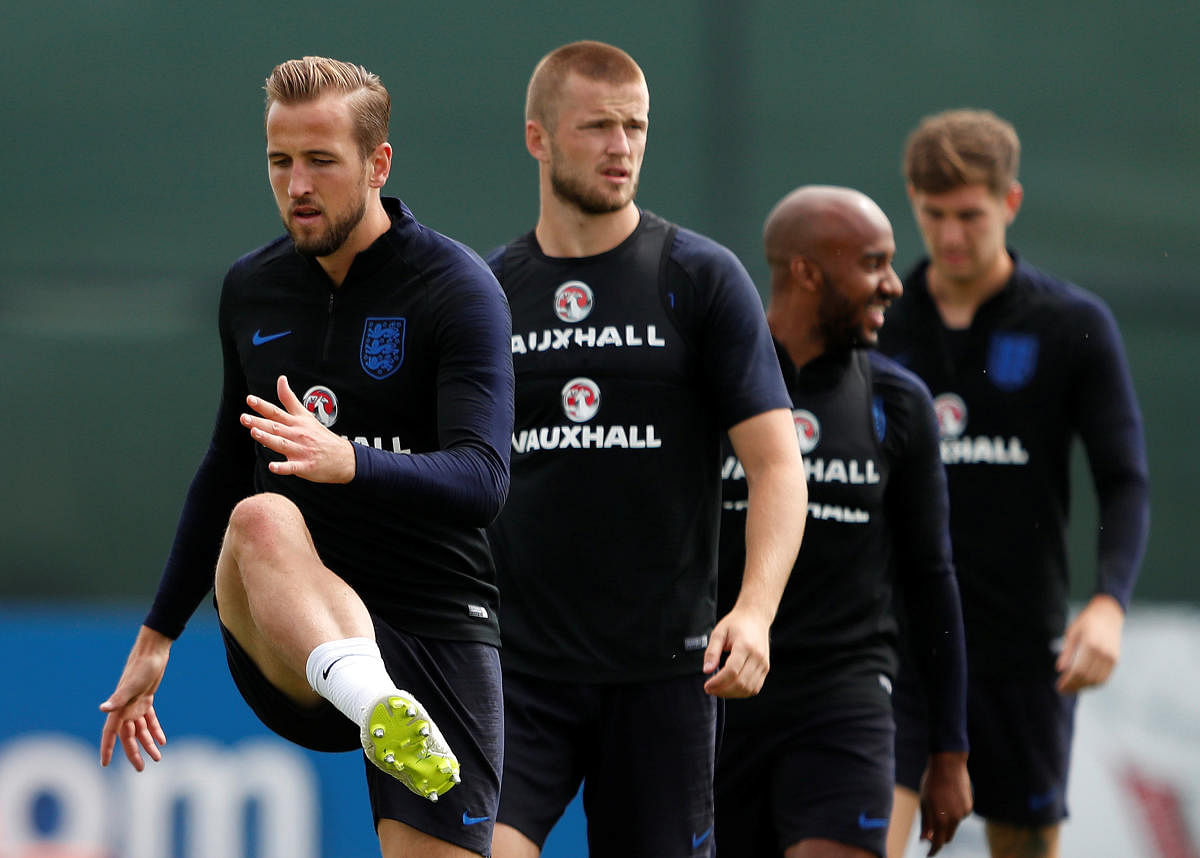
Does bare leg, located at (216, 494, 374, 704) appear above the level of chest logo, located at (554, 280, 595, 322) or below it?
below

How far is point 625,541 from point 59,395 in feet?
17.2

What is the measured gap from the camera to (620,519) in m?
4.74

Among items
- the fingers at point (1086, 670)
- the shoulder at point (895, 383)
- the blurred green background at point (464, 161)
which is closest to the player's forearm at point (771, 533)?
Answer: the shoulder at point (895, 383)

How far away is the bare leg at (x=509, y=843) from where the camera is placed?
461 cm

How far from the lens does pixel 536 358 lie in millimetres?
4816

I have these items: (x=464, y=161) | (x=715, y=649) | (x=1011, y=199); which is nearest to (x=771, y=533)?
(x=715, y=649)

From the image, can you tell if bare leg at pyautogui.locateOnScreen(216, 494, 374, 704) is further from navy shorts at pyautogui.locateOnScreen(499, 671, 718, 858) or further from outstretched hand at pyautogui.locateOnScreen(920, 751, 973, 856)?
outstretched hand at pyautogui.locateOnScreen(920, 751, 973, 856)

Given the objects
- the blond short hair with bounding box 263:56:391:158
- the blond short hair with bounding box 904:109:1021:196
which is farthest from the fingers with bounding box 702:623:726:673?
the blond short hair with bounding box 904:109:1021:196

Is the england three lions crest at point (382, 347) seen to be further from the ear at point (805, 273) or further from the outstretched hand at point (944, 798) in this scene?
the outstretched hand at point (944, 798)

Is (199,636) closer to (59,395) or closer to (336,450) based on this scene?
(59,395)

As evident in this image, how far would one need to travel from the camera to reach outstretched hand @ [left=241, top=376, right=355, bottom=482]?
364cm

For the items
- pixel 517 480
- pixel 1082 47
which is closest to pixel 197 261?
pixel 1082 47

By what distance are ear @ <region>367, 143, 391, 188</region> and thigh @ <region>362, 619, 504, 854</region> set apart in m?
0.89

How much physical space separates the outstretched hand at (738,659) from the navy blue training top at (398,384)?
46cm
